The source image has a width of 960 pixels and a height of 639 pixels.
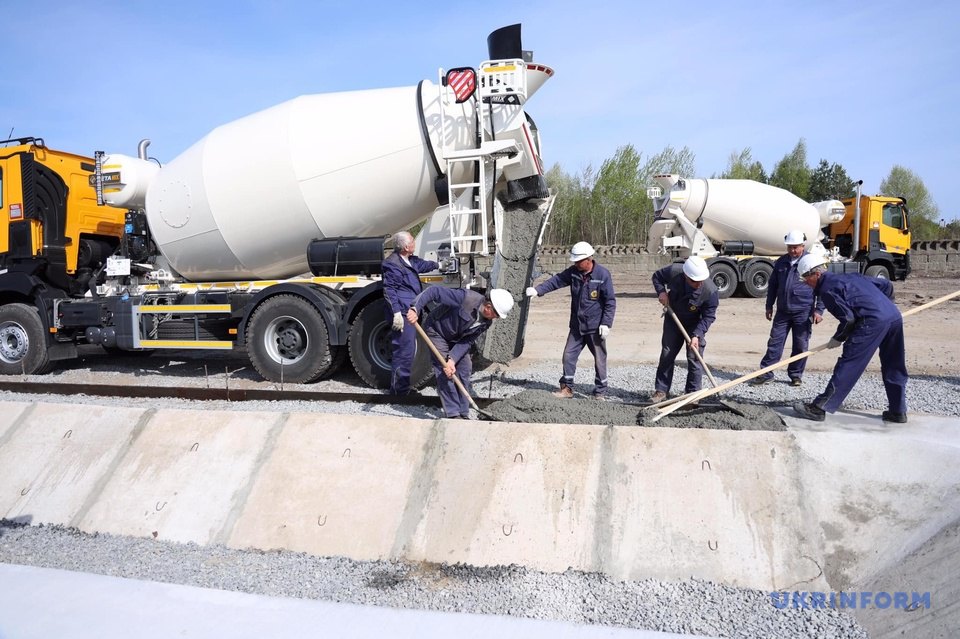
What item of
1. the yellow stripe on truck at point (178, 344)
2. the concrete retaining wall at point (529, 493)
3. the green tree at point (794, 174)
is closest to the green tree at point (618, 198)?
the green tree at point (794, 174)

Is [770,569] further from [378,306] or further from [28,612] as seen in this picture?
[378,306]

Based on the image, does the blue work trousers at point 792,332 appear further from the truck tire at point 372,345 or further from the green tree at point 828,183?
the green tree at point 828,183

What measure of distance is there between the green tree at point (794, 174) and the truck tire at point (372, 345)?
117ft

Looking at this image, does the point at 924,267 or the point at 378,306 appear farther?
the point at 924,267

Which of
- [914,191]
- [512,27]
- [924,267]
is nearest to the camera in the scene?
[512,27]

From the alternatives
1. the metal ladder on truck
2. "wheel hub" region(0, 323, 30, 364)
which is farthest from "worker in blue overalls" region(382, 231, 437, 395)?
"wheel hub" region(0, 323, 30, 364)

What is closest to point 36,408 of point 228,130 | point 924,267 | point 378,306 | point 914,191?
point 378,306

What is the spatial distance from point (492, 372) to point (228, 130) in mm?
4146

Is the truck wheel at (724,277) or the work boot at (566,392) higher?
the truck wheel at (724,277)

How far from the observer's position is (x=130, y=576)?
12.8 ft

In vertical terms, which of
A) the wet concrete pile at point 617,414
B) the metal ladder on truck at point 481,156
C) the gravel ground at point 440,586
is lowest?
the gravel ground at point 440,586

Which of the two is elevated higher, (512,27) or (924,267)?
(512,27)

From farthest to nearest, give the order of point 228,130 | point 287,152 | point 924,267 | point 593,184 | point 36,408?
point 593,184
point 924,267
point 228,130
point 287,152
point 36,408

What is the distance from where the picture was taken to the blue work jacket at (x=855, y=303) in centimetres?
482
